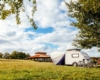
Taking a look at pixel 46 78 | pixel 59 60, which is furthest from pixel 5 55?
pixel 46 78

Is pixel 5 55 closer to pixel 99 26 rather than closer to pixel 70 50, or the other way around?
pixel 70 50

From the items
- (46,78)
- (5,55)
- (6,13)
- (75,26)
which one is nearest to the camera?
(6,13)

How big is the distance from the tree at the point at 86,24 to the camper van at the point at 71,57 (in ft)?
14.3

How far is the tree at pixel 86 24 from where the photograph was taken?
884 inches

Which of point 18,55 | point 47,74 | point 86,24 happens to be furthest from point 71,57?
point 18,55

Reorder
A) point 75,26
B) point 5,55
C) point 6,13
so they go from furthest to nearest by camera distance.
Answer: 1. point 5,55
2. point 75,26
3. point 6,13

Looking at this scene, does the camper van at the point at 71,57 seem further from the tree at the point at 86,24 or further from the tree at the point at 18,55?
the tree at the point at 18,55

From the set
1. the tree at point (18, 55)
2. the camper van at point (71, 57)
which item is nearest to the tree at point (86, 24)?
the camper van at point (71, 57)

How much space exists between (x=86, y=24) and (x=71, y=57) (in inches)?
321

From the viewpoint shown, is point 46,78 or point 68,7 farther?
point 68,7

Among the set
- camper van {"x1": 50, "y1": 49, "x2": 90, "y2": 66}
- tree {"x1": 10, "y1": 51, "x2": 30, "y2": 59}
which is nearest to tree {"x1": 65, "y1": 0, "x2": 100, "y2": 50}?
camper van {"x1": 50, "y1": 49, "x2": 90, "y2": 66}

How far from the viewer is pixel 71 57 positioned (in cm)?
2977

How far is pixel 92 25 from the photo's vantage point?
2298cm

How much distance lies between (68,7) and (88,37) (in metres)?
4.72
